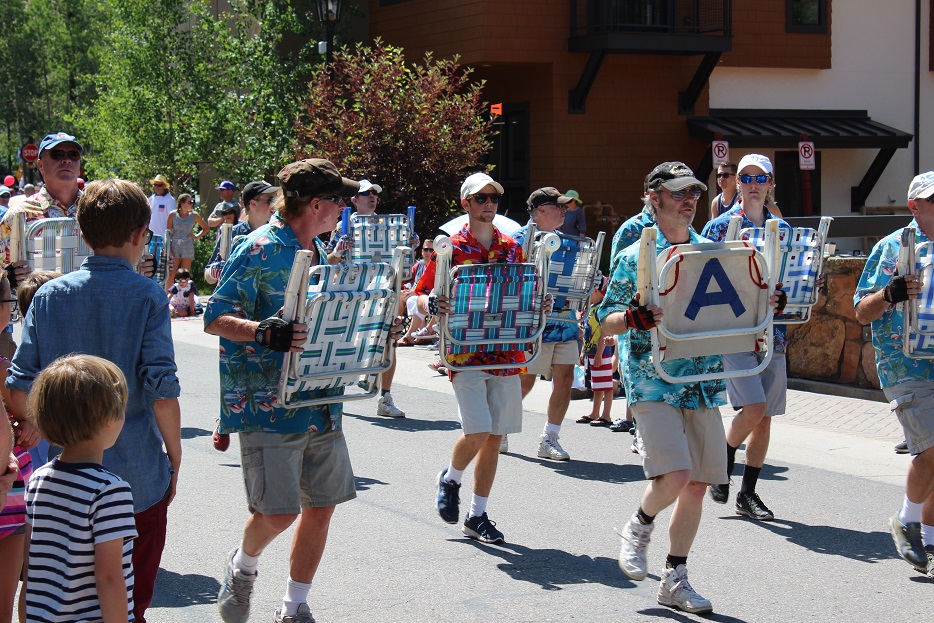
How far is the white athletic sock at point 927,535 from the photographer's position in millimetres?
6289

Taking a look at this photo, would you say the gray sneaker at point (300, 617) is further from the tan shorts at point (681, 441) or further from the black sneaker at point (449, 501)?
the black sneaker at point (449, 501)

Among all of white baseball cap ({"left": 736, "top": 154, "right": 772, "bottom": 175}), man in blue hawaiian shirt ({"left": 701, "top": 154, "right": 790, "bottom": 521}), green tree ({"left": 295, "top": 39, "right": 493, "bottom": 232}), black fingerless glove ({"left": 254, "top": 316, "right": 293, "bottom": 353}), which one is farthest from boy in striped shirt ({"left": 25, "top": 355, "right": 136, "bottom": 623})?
green tree ({"left": 295, "top": 39, "right": 493, "bottom": 232})

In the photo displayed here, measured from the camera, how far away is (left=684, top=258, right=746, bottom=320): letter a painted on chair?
549 cm

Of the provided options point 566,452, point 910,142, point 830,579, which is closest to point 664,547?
point 830,579

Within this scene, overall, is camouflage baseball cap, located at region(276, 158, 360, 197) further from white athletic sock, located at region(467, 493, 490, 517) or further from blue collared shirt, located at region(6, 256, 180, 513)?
white athletic sock, located at region(467, 493, 490, 517)

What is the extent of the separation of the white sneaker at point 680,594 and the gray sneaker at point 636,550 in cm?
12

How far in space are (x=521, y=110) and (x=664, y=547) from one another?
693 inches

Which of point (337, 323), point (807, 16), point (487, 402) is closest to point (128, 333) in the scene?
point (337, 323)

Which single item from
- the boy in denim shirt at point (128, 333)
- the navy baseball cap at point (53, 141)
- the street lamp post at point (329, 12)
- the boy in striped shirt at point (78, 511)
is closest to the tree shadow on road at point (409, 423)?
the navy baseball cap at point (53, 141)

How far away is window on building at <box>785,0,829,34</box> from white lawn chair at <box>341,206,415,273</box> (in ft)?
48.2

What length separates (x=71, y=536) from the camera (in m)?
3.46

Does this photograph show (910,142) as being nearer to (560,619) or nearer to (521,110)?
(521,110)

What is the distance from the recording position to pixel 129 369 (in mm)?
4203

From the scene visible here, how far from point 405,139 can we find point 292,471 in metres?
14.8
